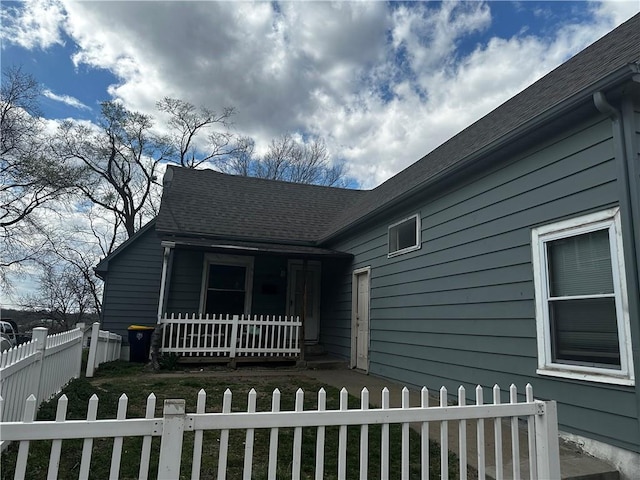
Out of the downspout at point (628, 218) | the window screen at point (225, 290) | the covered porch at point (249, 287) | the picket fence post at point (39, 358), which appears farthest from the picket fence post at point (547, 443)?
the window screen at point (225, 290)

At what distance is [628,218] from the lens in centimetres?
322

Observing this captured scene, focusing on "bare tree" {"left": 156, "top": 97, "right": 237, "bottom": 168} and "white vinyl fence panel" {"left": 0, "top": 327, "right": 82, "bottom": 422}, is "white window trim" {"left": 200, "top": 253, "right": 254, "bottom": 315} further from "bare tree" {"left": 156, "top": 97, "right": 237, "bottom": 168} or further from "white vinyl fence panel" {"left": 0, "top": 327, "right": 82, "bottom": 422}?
"bare tree" {"left": 156, "top": 97, "right": 237, "bottom": 168}

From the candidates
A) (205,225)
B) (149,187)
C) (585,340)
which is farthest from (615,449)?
(149,187)

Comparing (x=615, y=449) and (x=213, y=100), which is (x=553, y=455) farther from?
(x=213, y=100)

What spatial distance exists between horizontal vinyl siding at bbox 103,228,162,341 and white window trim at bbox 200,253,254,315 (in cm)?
181

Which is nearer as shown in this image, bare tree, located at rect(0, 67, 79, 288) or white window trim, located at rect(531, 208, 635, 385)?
white window trim, located at rect(531, 208, 635, 385)

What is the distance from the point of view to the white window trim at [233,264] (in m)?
9.96

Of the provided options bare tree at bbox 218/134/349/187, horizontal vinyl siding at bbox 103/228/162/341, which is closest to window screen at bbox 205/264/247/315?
horizontal vinyl siding at bbox 103/228/162/341

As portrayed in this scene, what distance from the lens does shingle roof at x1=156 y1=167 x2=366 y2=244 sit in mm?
10250

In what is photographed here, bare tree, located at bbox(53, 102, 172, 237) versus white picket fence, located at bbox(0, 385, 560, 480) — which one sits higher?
bare tree, located at bbox(53, 102, 172, 237)

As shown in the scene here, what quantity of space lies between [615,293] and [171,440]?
3512 millimetres

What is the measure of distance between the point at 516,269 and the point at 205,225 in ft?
25.6

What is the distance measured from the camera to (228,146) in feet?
77.6

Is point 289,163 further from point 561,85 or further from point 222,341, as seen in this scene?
point 561,85
